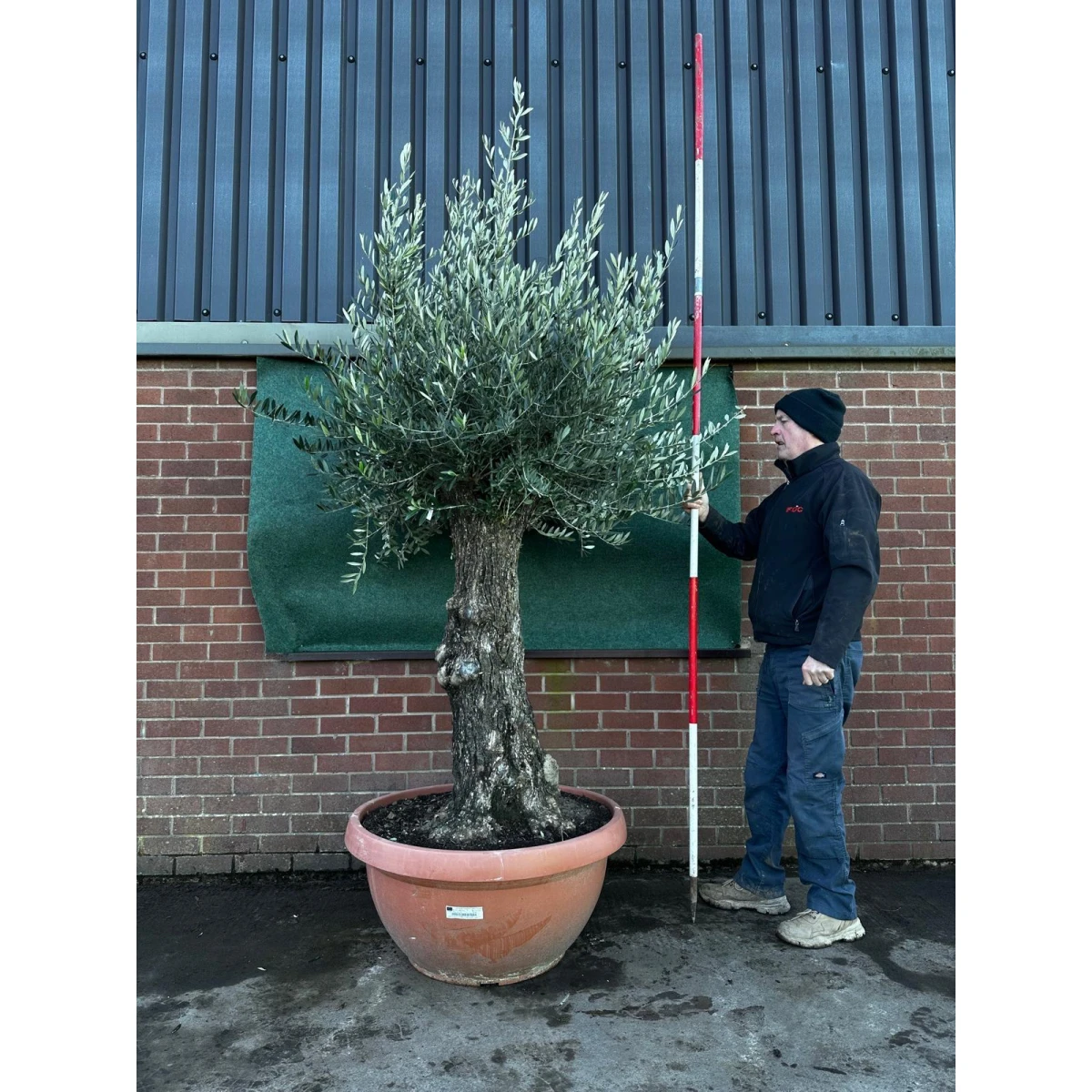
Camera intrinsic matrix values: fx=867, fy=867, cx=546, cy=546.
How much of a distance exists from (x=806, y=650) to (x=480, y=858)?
5.28 feet

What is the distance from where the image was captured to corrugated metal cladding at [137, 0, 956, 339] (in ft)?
14.6

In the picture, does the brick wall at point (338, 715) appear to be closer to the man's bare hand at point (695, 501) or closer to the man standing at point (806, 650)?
the man standing at point (806, 650)

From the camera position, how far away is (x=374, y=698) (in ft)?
14.2

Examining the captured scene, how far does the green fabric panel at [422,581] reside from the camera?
4250mm

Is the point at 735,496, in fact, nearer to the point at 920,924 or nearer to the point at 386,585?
the point at 386,585

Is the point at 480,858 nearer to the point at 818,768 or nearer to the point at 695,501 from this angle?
the point at 818,768

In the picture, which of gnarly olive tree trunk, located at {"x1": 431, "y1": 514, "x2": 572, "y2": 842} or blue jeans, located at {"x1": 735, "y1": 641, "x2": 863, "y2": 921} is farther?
blue jeans, located at {"x1": 735, "y1": 641, "x2": 863, "y2": 921}

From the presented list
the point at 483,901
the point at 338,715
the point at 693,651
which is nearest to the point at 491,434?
the point at 693,651

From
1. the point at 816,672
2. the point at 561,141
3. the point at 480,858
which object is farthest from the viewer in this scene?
the point at 561,141

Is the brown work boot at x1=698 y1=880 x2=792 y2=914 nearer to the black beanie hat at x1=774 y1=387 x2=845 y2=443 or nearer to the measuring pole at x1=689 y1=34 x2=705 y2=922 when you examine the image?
the measuring pole at x1=689 y1=34 x2=705 y2=922

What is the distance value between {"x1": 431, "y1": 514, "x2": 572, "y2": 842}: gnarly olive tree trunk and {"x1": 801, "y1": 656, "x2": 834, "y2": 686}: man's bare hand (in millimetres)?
1106

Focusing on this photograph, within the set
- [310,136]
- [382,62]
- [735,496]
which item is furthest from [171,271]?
[735,496]

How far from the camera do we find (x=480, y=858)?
2969 millimetres

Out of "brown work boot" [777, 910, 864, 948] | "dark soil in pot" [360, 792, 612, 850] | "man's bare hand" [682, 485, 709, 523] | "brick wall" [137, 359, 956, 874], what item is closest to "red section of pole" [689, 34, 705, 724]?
"man's bare hand" [682, 485, 709, 523]
